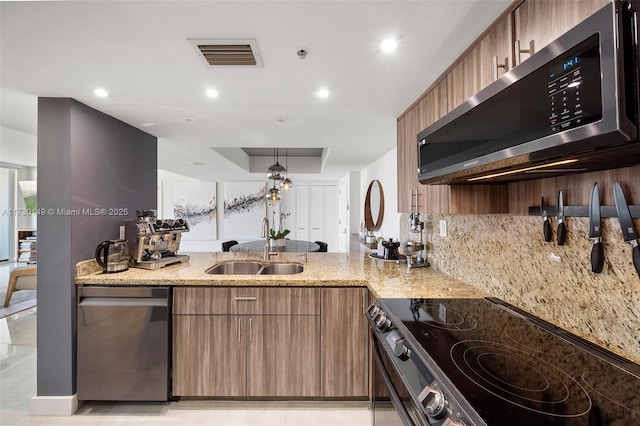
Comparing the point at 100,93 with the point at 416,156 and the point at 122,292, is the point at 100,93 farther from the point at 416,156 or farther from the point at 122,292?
the point at 416,156

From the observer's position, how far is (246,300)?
202cm

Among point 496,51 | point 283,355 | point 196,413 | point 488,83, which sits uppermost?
point 496,51

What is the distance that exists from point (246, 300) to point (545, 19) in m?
2.06

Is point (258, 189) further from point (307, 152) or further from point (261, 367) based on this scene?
point (261, 367)

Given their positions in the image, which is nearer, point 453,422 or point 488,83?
point 453,422

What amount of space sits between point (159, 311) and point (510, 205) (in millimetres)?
2266

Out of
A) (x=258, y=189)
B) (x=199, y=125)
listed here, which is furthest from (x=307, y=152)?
(x=199, y=125)

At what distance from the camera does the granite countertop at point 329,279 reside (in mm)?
1742

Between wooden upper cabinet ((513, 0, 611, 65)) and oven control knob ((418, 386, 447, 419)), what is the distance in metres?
1.14

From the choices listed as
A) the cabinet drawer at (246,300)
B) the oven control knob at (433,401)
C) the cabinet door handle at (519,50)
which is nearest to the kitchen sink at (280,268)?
the cabinet drawer at (246,300)

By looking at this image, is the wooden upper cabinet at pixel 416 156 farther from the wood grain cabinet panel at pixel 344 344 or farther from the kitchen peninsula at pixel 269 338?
the wood grain cabinet panel at pixel 344 344

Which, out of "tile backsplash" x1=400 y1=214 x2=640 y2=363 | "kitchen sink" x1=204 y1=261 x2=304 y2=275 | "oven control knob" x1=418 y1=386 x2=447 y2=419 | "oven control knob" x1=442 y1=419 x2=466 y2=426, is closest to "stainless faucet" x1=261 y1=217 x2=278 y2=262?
"kitchen sink" x1=204 y1=261 x2=304 y2=275

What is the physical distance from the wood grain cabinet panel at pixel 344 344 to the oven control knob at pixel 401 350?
824 millimetres

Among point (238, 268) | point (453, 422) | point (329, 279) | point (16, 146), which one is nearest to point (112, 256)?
point (238, 268)
